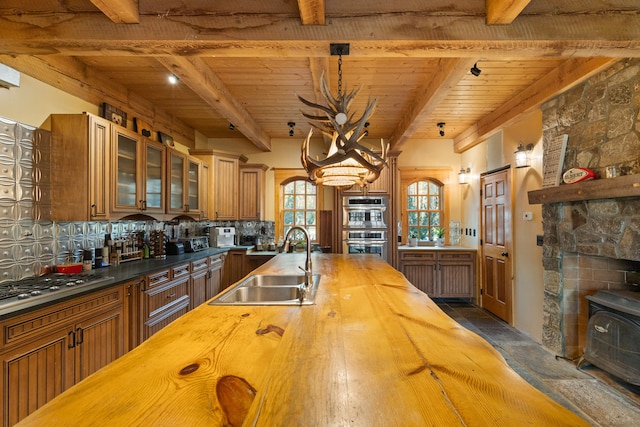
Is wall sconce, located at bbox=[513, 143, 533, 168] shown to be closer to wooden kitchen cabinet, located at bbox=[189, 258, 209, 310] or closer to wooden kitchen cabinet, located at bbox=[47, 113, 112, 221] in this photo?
wooden kitchen cabinet, located at bbox=[189, 258, 209, 310]

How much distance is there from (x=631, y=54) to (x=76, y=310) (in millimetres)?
Answer: 3784

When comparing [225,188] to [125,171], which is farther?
[225,188]

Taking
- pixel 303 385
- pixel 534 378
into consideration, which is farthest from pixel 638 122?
pixel 303 385

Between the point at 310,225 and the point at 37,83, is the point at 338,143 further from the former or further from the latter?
the point at 310,225

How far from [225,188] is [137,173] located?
73.4 inches

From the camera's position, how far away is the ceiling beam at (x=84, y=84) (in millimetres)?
2420

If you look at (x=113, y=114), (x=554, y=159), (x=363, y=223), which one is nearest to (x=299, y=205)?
(x=363, y=223)

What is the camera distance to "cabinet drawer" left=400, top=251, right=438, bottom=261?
16.5 feet

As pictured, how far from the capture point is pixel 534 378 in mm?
2658

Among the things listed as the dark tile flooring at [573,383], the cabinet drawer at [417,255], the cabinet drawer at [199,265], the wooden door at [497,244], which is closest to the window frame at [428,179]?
the cabinet drawer at [417,255]

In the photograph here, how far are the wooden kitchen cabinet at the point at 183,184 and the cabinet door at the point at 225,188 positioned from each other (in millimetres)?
371

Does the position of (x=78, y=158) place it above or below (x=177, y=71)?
below

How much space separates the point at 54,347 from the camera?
1.89 m

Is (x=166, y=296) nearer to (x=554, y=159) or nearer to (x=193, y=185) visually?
(x=193, y=185)
